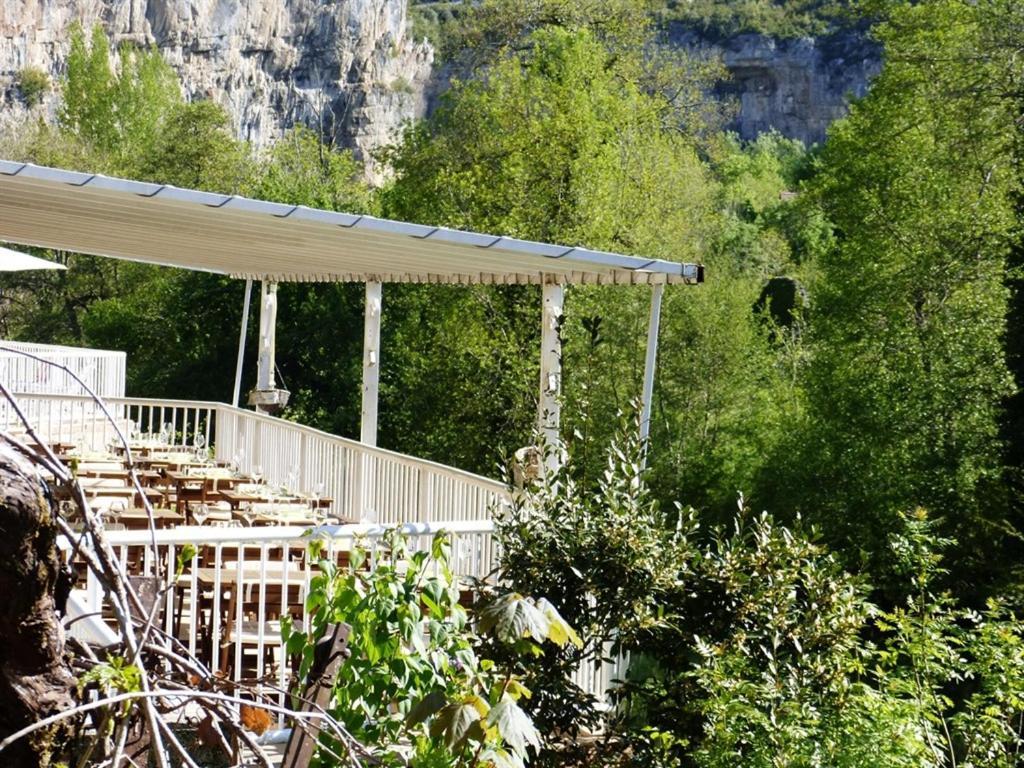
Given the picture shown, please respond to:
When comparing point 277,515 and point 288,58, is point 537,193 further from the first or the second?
point 288,58

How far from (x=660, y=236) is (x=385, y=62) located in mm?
58936

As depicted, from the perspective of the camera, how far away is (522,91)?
30.9 m

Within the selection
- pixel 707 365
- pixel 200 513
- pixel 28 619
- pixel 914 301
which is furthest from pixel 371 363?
pixel 707 365

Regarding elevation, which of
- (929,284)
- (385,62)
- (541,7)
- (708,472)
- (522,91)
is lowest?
(708,472)

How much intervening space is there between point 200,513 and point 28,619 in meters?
9.26

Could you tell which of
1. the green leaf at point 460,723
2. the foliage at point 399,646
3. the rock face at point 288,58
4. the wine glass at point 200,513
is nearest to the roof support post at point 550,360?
the wine glass at point 200,513

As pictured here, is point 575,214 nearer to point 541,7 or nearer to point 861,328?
point 861,328

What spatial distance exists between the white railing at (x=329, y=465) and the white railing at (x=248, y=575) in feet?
2.30

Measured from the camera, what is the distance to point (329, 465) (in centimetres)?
1364

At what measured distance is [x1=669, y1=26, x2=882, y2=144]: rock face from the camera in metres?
90.9

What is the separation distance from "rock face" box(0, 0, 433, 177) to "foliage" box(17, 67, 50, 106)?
6.41 m

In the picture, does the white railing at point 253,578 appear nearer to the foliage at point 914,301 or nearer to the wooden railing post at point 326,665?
the wooden railing post at point 326,665

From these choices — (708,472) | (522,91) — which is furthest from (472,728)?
(522,91)

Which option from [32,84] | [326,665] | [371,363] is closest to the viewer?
[326,665]
